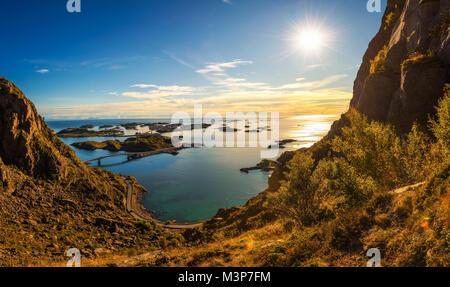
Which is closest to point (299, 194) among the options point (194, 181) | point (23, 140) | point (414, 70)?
point (414, 70)

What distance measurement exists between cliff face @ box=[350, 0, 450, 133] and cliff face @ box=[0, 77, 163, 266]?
1856 inches

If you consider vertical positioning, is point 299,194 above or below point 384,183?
below

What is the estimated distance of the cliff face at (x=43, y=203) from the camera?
21.9 metres

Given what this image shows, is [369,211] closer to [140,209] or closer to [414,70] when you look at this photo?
[414,70]

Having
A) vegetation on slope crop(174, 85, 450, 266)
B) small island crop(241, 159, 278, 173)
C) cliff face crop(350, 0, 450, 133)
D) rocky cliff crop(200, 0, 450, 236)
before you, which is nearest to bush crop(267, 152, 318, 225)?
vegetation on slope crop(174, 85, 450, 266)

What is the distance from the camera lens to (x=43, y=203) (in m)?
31.2

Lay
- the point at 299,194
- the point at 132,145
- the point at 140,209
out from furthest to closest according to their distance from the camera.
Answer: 1. the point at 132,145
2. the point at 140,209
3. the point at 299,194

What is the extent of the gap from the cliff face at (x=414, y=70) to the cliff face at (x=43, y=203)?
4714 centimetres

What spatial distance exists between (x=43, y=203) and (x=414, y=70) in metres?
60.8

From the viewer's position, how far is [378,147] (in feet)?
58.7

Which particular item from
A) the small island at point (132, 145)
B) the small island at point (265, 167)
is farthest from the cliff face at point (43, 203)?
the small island at point (132, 145)
